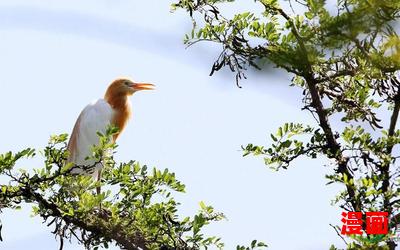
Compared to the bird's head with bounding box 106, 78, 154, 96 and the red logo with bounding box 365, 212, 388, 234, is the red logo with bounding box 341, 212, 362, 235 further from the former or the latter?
the bird's head with bounding box 106, 78, 154, 96

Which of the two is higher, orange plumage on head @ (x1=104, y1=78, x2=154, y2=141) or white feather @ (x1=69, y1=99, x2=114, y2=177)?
orange plumage on head @ (x1=104, y1=78, x2=154, y2=141)

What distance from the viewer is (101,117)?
21.1 ft

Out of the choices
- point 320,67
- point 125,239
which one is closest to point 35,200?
point 125,239

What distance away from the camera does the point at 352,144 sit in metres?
3.27

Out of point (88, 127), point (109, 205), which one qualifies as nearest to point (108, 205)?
point (109, 205)

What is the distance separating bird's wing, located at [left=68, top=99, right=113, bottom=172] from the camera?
6.22m

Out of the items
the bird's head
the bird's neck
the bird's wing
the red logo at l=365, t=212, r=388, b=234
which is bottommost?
the red logo at l=365, t=212, r=388, b=234

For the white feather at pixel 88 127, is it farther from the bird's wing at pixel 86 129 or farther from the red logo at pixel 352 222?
the red logo at pixel 352 222

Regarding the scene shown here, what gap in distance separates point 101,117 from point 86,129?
187 mm

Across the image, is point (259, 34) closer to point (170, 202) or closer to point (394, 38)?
point (170, 202)

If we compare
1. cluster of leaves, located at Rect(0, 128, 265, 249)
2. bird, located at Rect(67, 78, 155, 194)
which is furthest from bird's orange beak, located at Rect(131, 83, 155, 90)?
cluster of leaves, located at Rect(0, 128, 265, 249)

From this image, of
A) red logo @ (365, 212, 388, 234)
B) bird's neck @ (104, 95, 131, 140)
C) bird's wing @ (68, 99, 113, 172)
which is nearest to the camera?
red logo @ (365, 212, 388, 234)

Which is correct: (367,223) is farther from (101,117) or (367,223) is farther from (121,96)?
(121,96)

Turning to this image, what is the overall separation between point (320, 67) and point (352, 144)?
0.36m
